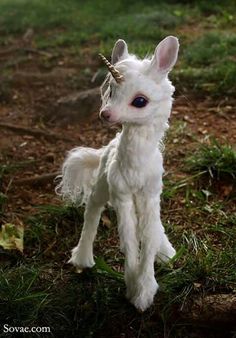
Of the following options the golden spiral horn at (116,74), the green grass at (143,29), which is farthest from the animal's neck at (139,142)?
the green grass at (143,29)

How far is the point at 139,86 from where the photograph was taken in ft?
7.00

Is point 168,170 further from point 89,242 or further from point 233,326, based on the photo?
point 233,326

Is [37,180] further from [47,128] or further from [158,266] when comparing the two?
[158,266]

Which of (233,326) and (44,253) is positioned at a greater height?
(233,326)

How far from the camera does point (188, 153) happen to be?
4234mm

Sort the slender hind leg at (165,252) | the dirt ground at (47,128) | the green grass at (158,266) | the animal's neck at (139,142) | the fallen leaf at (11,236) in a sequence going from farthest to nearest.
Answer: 1. the dirt ground at (47,128)
2. the fallen leaf at (11,236)
3. the slender hind leg at (165,252)
4. the green grass at (158,266)
5. the animal's neck at (139,142)

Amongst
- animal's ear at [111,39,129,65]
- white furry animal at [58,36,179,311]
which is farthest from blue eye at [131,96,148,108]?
animal's ear at [111,39,129,65]

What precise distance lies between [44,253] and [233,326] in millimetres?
1281

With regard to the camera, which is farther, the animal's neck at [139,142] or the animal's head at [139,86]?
the animal's neck at [139,142]

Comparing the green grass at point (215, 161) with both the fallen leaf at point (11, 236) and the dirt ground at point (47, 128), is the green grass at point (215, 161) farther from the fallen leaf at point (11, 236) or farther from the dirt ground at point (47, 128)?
the fallen leaf at point (11, 236)

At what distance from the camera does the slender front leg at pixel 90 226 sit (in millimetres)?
2652

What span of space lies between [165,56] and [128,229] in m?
0.82

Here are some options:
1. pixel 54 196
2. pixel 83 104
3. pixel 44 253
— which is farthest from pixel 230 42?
pixel 44 253

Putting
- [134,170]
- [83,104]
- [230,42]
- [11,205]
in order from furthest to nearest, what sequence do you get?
[230,42] → [83,104] → [11,205] → [134,170]
